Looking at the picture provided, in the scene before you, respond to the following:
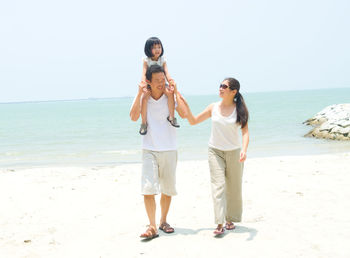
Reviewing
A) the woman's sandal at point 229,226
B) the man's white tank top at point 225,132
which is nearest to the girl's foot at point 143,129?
the man's white tank top at point 225,132

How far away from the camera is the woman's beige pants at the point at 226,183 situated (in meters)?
4.75

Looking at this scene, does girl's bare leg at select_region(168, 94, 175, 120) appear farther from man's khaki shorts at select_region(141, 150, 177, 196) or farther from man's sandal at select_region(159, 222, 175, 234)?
man's sandal at select_region(159, 222, 175, 234)

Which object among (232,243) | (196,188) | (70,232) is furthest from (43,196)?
(232,243)

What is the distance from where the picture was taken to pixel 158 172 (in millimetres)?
4883

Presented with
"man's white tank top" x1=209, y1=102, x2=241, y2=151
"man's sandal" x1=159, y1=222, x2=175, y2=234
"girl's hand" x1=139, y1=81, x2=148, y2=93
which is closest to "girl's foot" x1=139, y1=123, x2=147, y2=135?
"girl's hand" x1=139, y1=81, x2=148, y2=93

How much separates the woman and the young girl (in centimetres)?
26

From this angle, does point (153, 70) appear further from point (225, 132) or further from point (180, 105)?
point (225, 132)

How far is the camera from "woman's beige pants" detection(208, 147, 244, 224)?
4.75 metres

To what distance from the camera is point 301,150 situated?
16.5 metres

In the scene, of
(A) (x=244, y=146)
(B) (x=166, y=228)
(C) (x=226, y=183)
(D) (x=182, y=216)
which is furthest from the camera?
(D) (x=182, y=216)

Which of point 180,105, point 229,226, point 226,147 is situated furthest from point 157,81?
point 229,226

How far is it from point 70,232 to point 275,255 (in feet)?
9.18

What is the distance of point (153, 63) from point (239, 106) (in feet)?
3.85

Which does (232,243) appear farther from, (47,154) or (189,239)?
(47,154)
